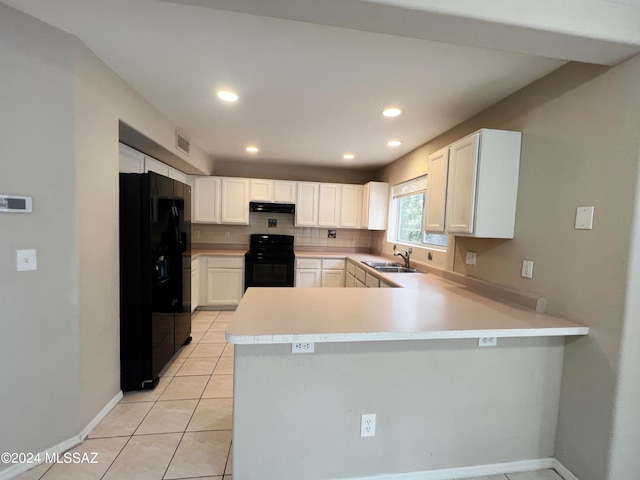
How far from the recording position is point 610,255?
1.33 metres

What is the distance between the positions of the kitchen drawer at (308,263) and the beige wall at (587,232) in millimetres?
2769

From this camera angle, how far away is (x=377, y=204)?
4246 millimetres

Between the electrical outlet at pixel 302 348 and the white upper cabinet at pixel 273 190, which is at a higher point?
the white upper cabinet at pixel 273 190

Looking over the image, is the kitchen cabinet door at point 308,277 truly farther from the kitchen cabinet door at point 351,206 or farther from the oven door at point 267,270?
the kitchen cabinet door at point 351,206

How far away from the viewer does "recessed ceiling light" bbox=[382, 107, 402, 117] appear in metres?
2.27

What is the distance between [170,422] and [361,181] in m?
4.25

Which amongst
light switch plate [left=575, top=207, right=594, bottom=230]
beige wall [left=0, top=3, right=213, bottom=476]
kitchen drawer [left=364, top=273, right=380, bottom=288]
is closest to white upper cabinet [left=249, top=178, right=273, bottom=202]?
kitchen drawer [left=364, top=273, right=380, bottom=288]

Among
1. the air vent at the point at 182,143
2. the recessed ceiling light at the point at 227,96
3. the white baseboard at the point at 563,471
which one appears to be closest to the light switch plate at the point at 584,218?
the white baseboard at the point at 563,471

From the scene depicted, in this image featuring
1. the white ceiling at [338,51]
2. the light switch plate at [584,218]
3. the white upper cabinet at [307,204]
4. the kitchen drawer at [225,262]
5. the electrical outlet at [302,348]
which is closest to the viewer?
the white ceiling at [338,51]

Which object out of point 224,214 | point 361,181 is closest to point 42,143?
point 224,214

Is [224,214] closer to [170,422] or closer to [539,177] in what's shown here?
[170,422]

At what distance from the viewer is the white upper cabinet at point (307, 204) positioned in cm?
445

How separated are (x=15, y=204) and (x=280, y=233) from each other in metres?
3.42

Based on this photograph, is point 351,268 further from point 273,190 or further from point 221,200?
point 221,200
